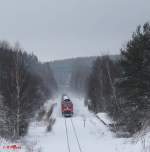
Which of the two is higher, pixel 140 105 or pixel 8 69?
pixel 8 69

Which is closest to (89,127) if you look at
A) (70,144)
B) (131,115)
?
(131,115)

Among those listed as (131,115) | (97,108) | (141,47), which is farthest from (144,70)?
(97,108)

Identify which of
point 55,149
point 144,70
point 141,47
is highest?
point 141,47

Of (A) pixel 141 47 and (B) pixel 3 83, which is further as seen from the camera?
(B) pixel 3 83

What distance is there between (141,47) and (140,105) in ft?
14.9

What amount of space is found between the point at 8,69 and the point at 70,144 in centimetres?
1172

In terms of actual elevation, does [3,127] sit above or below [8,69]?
below

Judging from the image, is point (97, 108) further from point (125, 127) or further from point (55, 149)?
point (55, 149)

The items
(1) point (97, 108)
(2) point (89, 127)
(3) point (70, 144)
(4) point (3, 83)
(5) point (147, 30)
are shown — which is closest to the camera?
(3) point (70, 144)

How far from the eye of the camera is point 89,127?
134 ft

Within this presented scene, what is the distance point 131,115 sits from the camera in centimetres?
3064

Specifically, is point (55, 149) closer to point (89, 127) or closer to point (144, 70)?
point (144, 70)

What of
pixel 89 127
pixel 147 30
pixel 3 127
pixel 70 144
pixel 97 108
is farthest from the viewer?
pixel 97 108

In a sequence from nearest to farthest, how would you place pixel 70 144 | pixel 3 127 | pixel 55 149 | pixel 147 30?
pixel 55 149 < pixel 70 144 < pixel 147 30 < pixel 3 127
